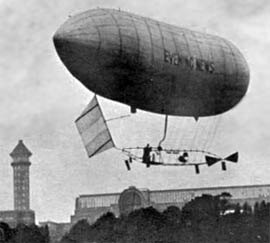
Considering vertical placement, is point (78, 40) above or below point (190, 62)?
below

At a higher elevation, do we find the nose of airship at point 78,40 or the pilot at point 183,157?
the nose of airship at point 78,40

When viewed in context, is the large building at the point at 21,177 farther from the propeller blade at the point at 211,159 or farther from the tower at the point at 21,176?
the propeller blade at the point at 211,159

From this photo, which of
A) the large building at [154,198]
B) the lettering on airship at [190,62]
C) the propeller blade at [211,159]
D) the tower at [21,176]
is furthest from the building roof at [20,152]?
the lettering on airship at [190,62]

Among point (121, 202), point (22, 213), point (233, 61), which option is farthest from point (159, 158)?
point (22, 213)

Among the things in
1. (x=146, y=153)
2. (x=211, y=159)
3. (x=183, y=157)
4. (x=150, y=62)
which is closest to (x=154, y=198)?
(x=211, y=159)

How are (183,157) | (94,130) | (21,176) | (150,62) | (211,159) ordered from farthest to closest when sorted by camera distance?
1. (21,176)
2. (211,159)
3. (183,157)
4. (94,130)
5. (150,62)

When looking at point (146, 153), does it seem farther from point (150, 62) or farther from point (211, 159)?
point (211, 159)

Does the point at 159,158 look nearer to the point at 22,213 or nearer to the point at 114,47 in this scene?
the point at 114,47
